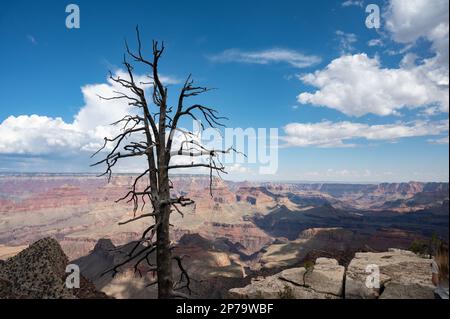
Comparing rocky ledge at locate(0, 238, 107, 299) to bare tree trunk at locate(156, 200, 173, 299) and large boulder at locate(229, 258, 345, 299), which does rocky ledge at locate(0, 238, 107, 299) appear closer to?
bare tree trunk at locate(156, 200, 173, 299)

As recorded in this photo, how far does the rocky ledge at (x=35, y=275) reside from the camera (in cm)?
1204

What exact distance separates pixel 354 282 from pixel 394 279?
1996mm

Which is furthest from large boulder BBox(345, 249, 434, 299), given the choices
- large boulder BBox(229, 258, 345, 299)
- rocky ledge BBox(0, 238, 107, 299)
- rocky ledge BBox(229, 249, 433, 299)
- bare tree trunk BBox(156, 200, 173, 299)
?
rocky ledge BBox(0, 238, 107, 299)

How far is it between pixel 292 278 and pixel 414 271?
6.83 m

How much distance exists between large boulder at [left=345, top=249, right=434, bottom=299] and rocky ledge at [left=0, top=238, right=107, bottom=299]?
539 inches

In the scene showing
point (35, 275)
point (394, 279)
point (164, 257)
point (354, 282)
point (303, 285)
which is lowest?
point (303, 285)

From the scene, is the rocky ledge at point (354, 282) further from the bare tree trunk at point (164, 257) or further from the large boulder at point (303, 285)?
the bare tree trunk at point (164, 257)

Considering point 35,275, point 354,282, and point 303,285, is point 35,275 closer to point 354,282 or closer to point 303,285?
point 303,285

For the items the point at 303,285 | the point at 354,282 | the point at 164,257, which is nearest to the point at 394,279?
the point at 354,282

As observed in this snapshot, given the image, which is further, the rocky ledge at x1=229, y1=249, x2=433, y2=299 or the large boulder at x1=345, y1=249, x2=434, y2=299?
the rocky ledge at x1=229, y1=249, x2=433, y2=299

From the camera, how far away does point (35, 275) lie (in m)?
12.7

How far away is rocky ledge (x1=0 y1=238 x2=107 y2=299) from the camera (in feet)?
39.5

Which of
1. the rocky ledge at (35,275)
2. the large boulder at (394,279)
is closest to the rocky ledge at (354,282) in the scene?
the large boulder at (394,279)
